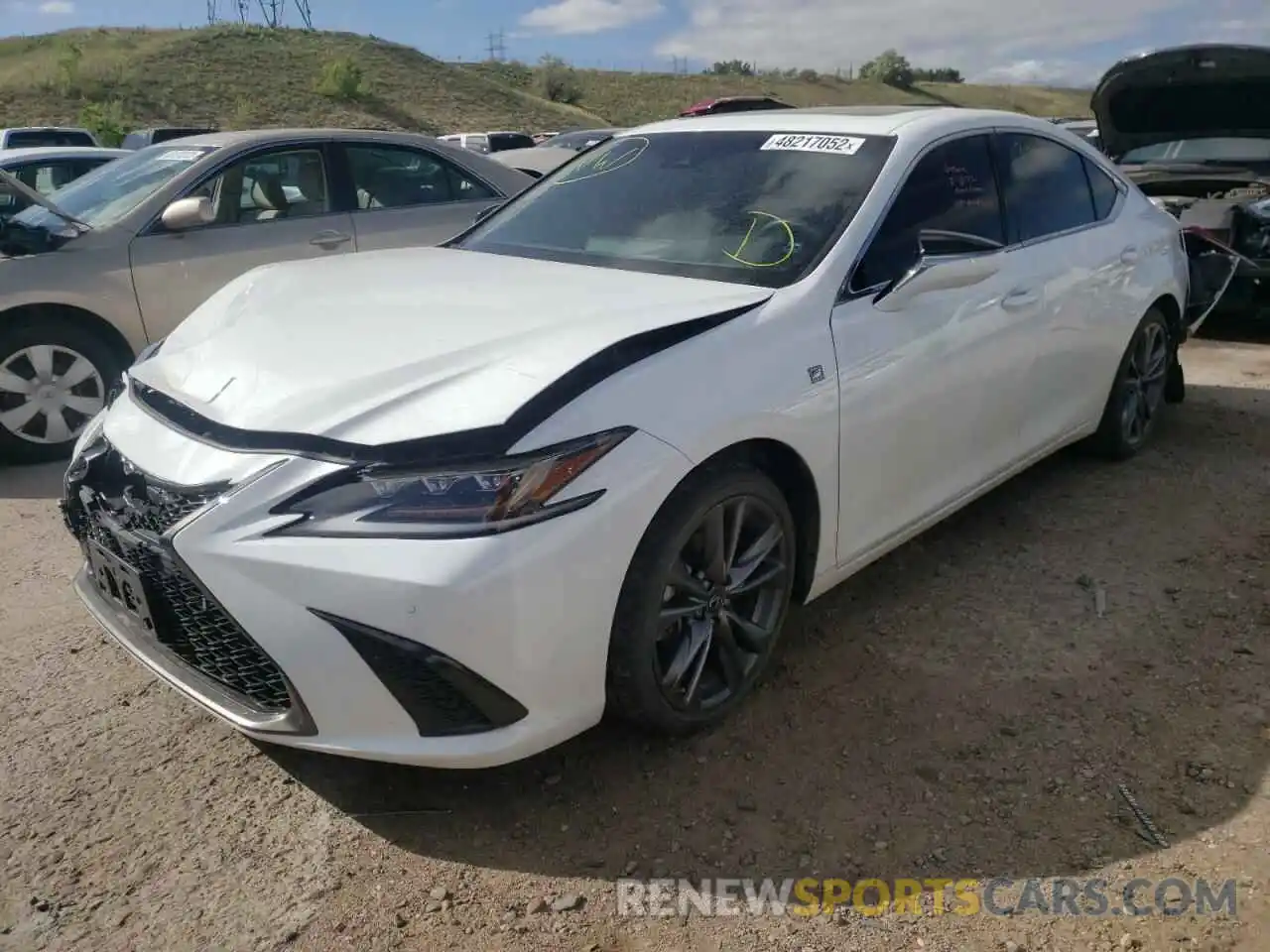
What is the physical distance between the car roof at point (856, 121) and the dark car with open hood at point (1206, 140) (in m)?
3.54

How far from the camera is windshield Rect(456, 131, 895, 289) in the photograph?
313cm

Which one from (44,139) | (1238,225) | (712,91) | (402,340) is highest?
(712,91)

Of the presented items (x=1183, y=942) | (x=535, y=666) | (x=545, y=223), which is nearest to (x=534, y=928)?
(x=535, y=666)

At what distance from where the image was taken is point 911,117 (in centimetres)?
359

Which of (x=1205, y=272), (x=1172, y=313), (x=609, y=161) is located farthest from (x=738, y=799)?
(x=1205, y=272)

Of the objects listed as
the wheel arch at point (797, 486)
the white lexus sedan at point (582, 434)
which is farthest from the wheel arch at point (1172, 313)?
the wheel arch at point (797, 486)

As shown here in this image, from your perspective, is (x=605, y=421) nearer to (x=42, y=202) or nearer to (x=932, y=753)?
(x=932, y=753)

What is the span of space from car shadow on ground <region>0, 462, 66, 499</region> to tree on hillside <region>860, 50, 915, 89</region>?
81.3 m

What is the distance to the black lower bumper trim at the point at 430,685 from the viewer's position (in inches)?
84.6

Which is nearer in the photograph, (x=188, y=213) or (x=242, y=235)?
(x=188, y=213)

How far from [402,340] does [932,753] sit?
1.77 metres

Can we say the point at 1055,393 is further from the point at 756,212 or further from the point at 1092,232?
the point at 756,212

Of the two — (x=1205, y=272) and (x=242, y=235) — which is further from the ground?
(x=242, y=235)

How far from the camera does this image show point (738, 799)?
2580 millimetres
